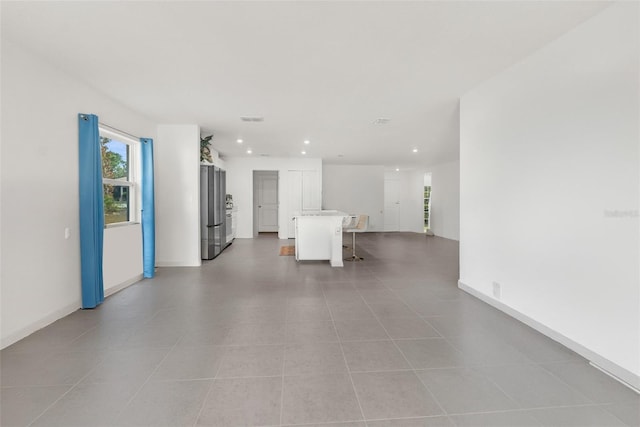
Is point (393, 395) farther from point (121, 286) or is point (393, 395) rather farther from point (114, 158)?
point (114, 158)

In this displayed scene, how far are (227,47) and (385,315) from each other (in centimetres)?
314

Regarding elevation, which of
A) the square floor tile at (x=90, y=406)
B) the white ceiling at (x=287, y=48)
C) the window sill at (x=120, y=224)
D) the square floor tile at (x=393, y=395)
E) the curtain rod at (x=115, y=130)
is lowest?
the square floor tile at (x=90, y=406)

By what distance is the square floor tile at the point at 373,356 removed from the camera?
7.11ft

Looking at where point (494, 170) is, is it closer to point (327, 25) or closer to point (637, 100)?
point (637, 100)

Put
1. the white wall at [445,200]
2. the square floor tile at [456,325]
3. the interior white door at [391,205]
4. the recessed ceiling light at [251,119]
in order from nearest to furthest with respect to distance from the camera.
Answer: the square floor tile at [456,325], the recessed ceiling light at [251,119], the white wall at [445,200], the interior white door at [391,205]

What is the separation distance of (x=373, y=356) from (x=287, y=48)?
281 cm

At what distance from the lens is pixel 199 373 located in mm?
2096

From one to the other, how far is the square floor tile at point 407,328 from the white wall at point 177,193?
13.4ft

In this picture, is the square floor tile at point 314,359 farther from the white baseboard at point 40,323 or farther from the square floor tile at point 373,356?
the white baseboard at point 40,323

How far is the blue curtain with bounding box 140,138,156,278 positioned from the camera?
4.68m

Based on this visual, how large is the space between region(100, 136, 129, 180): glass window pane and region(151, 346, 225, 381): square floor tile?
3.04 metres

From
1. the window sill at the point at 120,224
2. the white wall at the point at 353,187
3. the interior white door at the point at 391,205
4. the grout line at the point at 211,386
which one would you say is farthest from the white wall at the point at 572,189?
the interior white door at the point at 391,205

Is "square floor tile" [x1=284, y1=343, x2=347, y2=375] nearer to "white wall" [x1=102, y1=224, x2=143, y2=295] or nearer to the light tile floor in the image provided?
the light tile floor

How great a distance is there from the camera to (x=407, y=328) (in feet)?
9.39
